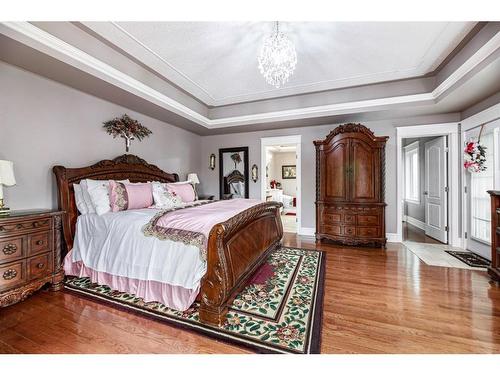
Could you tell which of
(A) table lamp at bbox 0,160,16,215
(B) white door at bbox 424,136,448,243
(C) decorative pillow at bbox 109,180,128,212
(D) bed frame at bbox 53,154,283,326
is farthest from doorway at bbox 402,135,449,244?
(A) table lamp at bbox 0,160,16,215

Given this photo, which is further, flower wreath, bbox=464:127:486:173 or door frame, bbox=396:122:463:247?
door frame, bbox=396:122:463:247

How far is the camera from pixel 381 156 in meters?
3.69

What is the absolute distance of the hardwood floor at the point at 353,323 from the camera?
145 centimetres

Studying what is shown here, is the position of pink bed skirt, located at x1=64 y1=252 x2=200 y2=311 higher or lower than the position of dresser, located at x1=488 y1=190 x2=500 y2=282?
lower

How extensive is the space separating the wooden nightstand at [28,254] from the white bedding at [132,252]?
0.91 feet

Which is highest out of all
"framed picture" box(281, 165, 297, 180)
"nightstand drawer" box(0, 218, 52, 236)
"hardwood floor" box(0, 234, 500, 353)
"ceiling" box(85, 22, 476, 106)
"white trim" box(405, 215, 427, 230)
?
"ceiling" box(85, 22, 476, 106)

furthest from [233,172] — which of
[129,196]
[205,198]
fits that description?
[129,196]

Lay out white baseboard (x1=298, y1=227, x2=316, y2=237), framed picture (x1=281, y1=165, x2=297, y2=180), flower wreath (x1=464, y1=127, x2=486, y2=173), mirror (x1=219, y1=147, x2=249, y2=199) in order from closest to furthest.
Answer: flower wreath (x1=464, y1=127, x2=486, y2=173), white baseboard (x1=298, y1=227, x2=316, y2=237), mirror (x1=219, y1=147, x2=249, y2=199), framed picture (x1=281, y1=165, x2=297, y2=180)

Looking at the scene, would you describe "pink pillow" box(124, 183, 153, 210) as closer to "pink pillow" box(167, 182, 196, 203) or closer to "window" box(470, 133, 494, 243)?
"pink pillow" box(167, 182, 196, 203)

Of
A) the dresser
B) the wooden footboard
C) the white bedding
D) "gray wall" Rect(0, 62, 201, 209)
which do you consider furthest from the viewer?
the dresser

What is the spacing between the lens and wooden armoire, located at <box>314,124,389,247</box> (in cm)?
370

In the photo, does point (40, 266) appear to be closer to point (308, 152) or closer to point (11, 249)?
point (11, 249)

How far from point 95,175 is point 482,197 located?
588cm

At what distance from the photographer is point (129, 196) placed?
2.81 m
